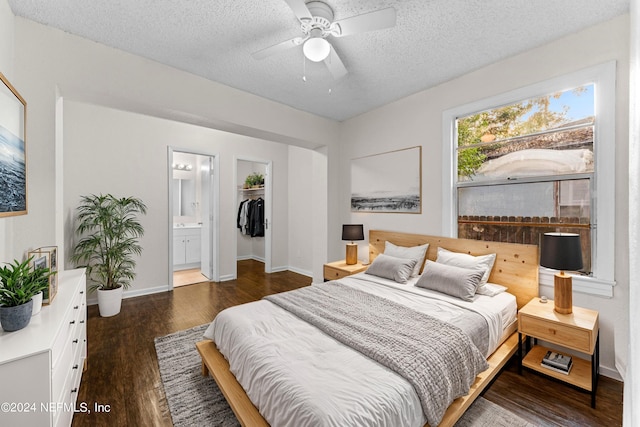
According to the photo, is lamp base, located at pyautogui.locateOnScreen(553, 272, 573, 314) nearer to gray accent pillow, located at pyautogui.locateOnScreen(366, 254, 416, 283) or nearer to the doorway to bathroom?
gray accent pillow, located at pyautogui.locateOnScreen(366, 254, 416, 283)

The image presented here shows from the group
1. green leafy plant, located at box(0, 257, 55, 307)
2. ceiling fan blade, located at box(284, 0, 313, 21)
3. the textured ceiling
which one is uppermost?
the textured ceiling

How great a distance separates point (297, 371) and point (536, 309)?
6.53 ft

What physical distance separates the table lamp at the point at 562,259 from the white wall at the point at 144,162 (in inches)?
156

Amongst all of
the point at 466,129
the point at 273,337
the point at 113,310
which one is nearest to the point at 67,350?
the point at 273,337

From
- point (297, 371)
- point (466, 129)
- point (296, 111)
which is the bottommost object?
point (297, 371)

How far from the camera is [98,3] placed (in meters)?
2.00

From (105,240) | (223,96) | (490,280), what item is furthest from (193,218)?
(490,280)

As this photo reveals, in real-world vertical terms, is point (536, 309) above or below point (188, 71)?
below

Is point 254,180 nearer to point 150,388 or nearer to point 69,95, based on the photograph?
point 69,95

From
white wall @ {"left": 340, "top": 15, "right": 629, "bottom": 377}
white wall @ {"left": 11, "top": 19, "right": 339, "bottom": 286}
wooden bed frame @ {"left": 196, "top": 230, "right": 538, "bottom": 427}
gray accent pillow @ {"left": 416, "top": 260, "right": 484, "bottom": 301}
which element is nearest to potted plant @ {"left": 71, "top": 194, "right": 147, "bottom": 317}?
white wall @ {"left": 11, "top": 19, "right": 339, "bottom": 286}

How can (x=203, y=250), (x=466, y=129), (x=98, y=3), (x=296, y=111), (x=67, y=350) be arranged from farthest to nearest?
(x=203, y=250)
(x=296, y=111)
(x=466, y=129)
(x=98, y=3)
(x=67, y=350)

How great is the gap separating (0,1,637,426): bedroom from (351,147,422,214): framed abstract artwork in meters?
0.11

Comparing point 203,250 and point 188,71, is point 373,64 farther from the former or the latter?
point 203,250

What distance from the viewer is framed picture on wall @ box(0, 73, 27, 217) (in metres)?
1.66
